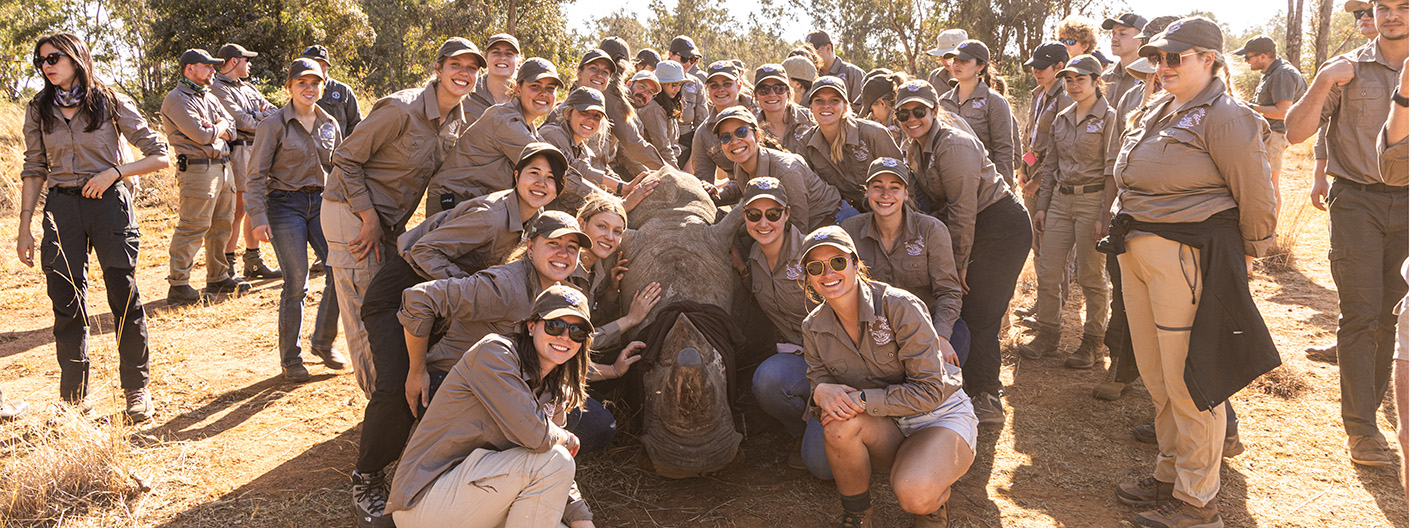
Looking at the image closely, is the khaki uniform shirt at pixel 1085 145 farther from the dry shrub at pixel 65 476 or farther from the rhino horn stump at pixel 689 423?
the dry shrub at pixel 65 476

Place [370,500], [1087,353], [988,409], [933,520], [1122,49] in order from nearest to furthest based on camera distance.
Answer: [933,520] → [370,500] → [988,409] → [1087,353] → [1122,49]

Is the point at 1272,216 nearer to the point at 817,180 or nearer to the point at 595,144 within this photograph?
the point at 817,180

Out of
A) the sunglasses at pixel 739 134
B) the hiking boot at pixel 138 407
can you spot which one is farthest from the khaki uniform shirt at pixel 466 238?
the hiking boot at pixel 138 407

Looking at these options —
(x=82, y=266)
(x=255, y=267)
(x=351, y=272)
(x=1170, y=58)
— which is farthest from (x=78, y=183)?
(x=1170, y=58)

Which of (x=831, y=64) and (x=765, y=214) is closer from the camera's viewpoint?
(x=765, y=214)

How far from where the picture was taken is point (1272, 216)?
3971 millimetres

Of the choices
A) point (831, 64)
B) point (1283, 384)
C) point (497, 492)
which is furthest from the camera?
point (831, 64)

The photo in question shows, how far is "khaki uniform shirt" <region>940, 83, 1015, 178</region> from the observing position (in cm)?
661

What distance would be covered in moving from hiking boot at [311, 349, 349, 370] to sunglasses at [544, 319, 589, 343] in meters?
3.66

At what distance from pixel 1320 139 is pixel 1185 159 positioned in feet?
7.28

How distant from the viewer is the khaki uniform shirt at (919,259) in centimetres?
504

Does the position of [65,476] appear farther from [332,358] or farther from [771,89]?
[771,89]

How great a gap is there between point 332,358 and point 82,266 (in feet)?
5.73

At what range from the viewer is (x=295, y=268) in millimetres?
6355
